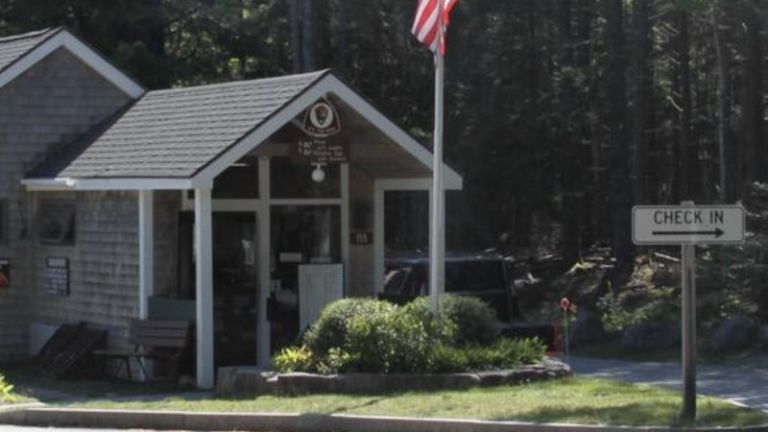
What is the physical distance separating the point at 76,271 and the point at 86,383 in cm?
237

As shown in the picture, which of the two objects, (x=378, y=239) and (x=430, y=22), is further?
(x=378, y=239)

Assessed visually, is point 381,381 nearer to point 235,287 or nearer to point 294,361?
point 294,361

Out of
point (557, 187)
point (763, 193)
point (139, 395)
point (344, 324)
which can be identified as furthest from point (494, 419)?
point (557, 187)

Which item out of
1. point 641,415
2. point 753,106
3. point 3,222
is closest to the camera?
point 641,415

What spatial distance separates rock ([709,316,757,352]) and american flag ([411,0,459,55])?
7.88 m

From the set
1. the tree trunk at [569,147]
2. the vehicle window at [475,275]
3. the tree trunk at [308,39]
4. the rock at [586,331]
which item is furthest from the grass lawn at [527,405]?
the tree trunk at [569,147]

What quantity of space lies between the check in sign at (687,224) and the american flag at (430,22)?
15.8ft

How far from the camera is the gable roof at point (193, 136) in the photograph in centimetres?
1745

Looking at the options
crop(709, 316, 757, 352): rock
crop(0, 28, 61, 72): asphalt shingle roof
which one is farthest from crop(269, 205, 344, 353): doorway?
crop(709, 316, 757, 352): rock

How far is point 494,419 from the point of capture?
1209 centimetres

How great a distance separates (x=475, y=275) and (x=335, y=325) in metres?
6.37

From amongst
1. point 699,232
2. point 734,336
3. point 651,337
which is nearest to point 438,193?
point 699,232

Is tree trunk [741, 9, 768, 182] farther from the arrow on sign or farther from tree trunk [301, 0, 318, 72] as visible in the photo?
the arrow on sign

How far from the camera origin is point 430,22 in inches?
642
